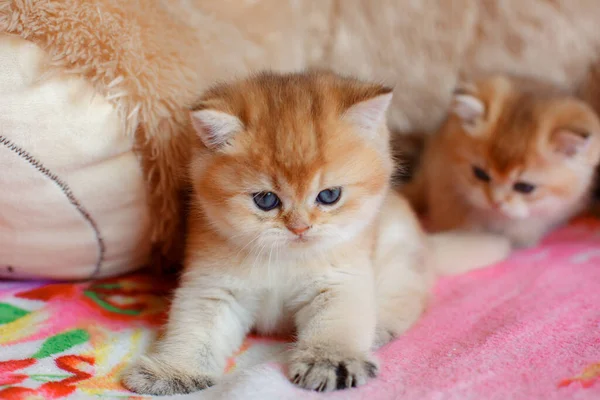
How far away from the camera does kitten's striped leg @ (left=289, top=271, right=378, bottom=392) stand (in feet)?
3.66

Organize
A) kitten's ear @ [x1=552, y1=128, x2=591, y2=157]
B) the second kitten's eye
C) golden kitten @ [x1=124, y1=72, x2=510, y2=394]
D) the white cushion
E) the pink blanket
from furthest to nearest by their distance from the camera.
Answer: the second kitten's eye < kitten's ear @ [x1=552, y1=128, x2=591, y2=157] < the white cushion < golden kitten @ [x1=124, y1=72, x2=510, y2=394] < the pink blanket

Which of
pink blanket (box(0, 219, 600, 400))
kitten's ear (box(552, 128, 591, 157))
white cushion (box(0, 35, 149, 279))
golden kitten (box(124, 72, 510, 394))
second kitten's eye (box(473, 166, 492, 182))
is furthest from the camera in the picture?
second kitten's eye (box(473, 166, 492, 182))

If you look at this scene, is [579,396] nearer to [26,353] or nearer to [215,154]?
[215,154]

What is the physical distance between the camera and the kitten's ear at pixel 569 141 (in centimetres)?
180

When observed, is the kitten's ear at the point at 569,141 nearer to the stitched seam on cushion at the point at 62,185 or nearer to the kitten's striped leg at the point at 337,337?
the kitten's striped leg at the point at 337,337

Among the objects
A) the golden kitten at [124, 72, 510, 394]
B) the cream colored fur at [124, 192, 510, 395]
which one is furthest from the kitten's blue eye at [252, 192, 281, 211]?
the cream colored fur at [124, 192, 510, 395]

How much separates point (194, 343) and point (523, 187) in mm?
1188

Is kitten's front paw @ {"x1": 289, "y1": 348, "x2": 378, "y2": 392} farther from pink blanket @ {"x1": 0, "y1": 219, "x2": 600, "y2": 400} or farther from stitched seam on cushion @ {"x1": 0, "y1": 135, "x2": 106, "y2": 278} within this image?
stitched seam on cushion @ {"x1": 0, "y1": 135, "x2": 106, "y2": 278}

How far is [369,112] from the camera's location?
49.8 inches

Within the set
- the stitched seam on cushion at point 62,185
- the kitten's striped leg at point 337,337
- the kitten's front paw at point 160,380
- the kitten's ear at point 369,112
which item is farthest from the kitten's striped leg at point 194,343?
the kitten's ear at point 369,112

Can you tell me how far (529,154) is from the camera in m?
1.84

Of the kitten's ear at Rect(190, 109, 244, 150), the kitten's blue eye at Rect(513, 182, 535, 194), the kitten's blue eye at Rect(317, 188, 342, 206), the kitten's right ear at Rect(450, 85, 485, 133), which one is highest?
the kitten's right ear at Rect(450, 85, 485, 133)

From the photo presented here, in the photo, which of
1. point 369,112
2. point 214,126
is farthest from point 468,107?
point 214,126

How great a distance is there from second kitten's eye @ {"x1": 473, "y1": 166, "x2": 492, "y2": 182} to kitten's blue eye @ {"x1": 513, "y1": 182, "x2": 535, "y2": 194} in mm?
86
